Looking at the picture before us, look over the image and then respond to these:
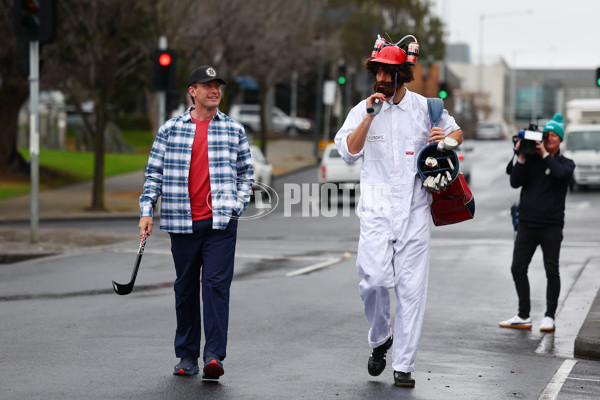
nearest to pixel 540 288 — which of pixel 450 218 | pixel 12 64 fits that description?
pixel 450 218

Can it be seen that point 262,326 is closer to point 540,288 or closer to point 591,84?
point 540,288

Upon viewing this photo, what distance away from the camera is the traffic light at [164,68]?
21141mm

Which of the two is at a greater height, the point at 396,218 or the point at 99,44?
the point at 99,44

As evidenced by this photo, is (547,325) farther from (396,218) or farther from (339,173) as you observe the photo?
(339,173)

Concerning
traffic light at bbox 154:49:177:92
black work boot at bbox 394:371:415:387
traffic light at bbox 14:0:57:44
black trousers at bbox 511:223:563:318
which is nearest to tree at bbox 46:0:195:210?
traffic light at bbox 154:49:177:92

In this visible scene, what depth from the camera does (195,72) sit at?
265 inches

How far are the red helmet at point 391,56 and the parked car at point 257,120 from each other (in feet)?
175

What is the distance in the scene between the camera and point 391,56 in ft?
21.1

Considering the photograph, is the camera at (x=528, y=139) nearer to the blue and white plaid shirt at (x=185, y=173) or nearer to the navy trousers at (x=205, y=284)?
the blue and white plaid shirt at (x=185, y=173)

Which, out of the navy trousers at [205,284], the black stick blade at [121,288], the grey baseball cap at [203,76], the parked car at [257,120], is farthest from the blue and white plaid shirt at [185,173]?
the parked car at [257,120]

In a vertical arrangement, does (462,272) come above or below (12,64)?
below

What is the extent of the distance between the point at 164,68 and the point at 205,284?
1508cm

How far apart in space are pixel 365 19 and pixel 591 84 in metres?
135

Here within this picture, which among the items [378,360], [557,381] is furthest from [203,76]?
[557,381]
